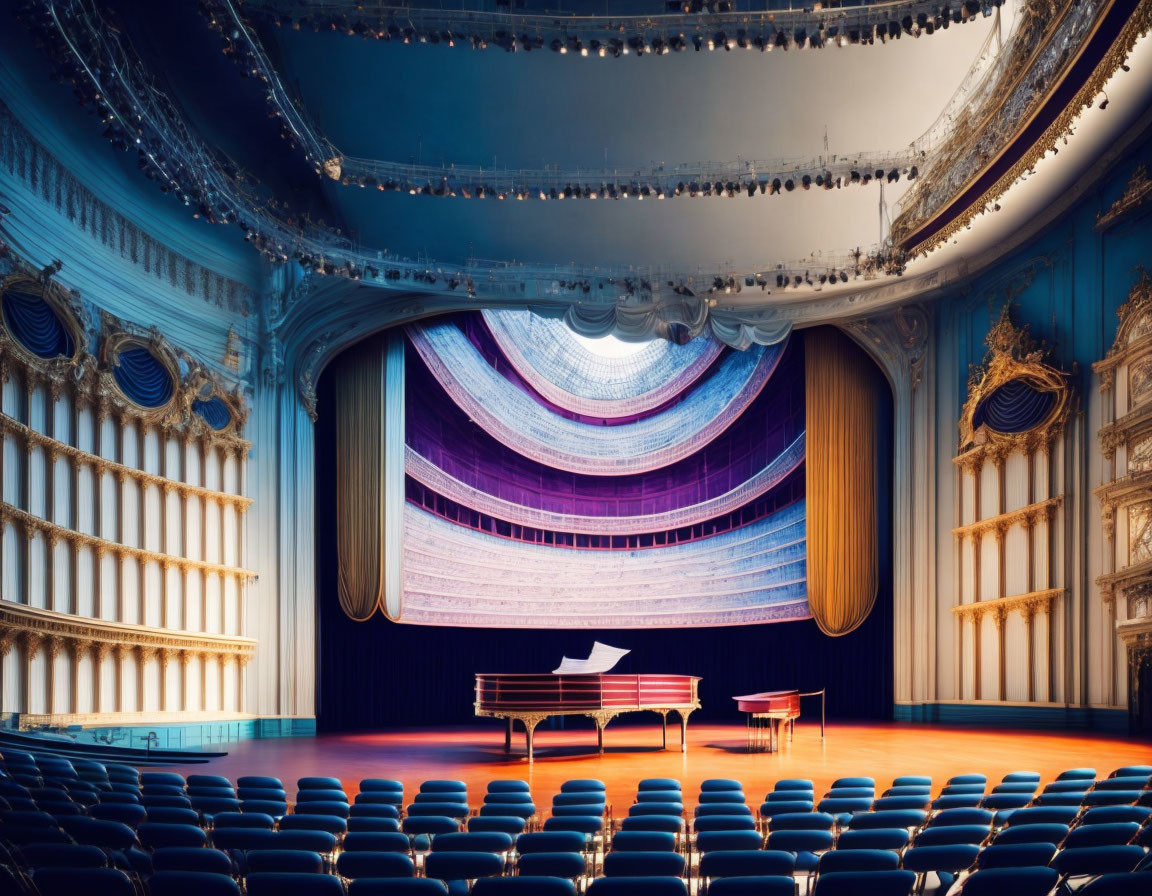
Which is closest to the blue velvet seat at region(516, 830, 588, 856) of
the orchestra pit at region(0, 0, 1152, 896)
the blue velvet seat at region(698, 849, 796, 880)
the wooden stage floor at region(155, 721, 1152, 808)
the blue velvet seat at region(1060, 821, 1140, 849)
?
the orchestra pit at region(0, 0, 1152, 896)

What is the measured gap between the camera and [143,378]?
19.4 meters

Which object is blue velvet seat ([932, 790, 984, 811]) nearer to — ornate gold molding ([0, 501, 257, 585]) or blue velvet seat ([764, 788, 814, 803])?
blue velvet seat ([764, 788, 814, 803])

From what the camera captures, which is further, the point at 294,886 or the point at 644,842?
the point at 644,842

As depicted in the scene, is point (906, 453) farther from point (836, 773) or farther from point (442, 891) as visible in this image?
point (442, 891)

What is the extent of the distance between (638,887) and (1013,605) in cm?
1810

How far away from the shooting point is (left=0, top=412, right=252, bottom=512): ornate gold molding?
52.2ft

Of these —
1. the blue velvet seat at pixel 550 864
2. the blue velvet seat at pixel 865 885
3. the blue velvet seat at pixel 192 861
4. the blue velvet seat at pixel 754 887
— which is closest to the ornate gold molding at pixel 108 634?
the blue velvet seat at pixel 192 861

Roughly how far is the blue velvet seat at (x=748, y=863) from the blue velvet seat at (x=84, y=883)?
2709mm

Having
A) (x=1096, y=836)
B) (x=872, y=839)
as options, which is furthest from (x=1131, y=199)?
(x=872, y=839)

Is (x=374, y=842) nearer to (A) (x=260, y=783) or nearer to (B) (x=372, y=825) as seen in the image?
(B) (x=372, y=825)

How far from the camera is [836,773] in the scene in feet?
47.1

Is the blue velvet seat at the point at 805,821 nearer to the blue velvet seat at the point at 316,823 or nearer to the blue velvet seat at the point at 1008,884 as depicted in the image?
the blue velvet seat at the point at 1008,884

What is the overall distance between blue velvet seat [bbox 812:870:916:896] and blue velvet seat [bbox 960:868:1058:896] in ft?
0.89

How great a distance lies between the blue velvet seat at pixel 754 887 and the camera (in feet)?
16.3
